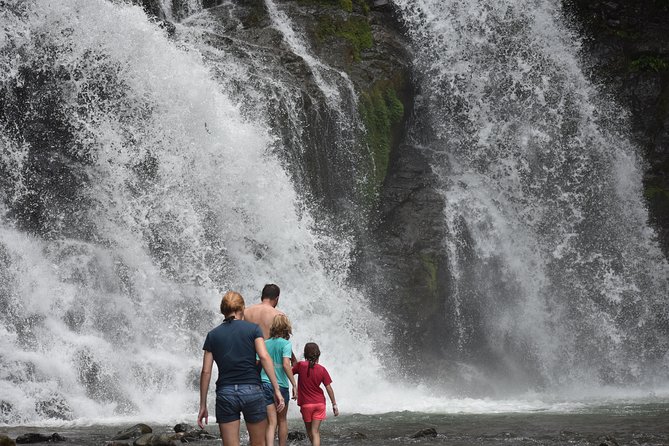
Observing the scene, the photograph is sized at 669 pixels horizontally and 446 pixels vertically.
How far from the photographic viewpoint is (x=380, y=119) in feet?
64.7

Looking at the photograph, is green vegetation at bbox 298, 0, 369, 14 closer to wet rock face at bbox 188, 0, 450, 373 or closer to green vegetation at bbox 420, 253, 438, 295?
wet rock face at bbox 188, 0, 450, 373

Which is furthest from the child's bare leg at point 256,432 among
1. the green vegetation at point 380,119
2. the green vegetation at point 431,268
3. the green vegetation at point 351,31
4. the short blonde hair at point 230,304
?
the green vegetation at point 351,31

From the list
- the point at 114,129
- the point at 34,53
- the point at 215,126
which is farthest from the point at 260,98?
the point at 34,53

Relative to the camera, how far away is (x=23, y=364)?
43.4ft

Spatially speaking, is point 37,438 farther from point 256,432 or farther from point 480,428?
point 480,428

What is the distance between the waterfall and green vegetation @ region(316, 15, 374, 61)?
3.63m

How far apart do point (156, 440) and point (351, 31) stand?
43.9 feet

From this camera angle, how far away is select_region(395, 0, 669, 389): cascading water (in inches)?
771

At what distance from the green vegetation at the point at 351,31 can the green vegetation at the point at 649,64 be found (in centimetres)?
694

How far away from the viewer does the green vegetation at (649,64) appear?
70.5 ft

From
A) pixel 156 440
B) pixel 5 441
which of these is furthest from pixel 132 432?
pixel 5 441

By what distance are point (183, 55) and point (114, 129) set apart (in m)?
2.49

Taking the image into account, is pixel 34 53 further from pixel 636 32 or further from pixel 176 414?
pixel 636 32

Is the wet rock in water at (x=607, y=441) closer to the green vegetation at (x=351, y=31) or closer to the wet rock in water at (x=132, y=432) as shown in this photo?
the wet rock in water at (x=132, y=432)
